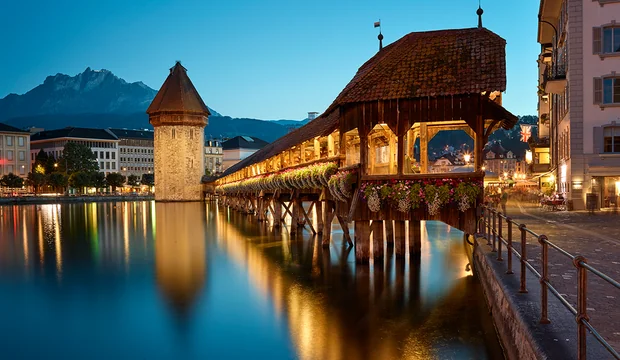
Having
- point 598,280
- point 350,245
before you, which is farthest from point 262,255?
point 598,280

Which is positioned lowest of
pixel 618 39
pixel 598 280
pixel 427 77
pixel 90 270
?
pixel 90 270

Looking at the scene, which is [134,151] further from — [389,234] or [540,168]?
[389,234]

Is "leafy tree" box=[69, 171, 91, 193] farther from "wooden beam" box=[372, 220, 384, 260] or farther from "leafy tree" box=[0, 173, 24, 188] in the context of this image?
"wooden beam" box=[372, 220, 384, 260]

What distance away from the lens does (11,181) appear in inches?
3674

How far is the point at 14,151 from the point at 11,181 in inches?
438

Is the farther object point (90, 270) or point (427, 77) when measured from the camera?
point (90, 270)

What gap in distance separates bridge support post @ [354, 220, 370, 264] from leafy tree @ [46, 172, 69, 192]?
287ft

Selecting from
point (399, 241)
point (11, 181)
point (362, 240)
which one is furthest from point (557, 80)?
point (11, 181)

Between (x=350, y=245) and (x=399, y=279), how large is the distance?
6.40 m

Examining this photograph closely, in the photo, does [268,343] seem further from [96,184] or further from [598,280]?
[96,184]

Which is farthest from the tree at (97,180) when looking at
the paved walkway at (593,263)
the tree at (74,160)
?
the paved walkway at (593,263)

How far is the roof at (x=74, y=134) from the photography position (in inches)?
4604

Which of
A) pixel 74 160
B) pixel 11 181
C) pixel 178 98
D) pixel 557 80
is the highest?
pixel 178 98

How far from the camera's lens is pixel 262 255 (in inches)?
715
